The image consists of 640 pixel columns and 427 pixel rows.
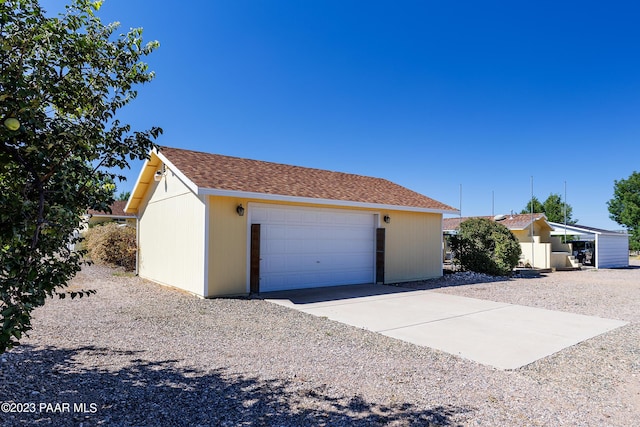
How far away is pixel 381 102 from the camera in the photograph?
16219mm

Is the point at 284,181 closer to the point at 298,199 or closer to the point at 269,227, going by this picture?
the point at 298,199

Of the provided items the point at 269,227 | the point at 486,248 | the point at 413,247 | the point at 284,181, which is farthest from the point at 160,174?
the point at 486,248

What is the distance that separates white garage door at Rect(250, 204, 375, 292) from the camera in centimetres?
1026

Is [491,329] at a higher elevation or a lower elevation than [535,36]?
lower

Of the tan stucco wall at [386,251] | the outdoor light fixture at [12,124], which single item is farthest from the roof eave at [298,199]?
the outdoor light fixture at [12,124]

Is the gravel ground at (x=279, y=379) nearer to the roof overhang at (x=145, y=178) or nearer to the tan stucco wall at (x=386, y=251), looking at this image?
the tan stucco wall at (x=386, y=251)

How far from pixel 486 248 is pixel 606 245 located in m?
12.6

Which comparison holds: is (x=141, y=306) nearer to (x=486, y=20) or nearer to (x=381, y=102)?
(x=381, y=102)

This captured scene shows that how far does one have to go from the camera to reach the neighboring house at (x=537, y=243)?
20922mm

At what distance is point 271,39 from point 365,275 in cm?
844

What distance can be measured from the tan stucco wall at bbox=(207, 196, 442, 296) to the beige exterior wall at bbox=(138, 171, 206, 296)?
0.34m

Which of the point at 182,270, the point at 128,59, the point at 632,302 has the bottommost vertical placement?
the point at 632,302

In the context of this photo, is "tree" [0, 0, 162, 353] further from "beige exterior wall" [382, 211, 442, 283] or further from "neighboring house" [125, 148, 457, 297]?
"beige exterior wall" [382, 211, 442, 283]

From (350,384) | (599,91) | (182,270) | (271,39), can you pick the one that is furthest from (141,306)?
(599,91)
